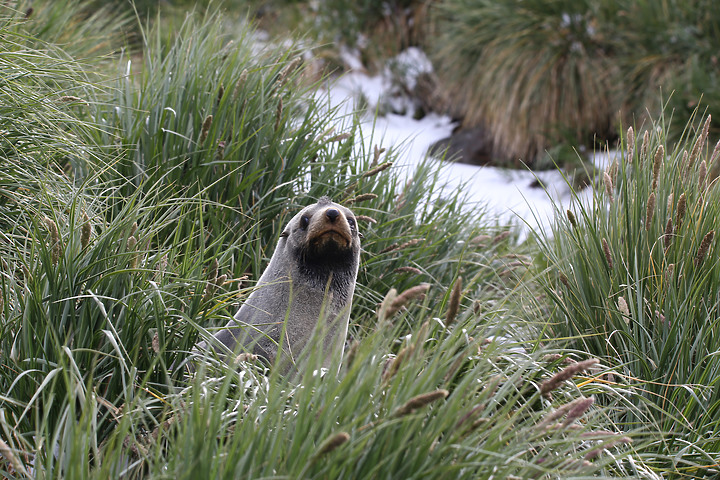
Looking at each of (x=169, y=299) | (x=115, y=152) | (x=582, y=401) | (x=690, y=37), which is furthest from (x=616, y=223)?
(x=690, y=37)

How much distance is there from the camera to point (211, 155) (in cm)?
340

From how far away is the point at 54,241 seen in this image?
7.03ft

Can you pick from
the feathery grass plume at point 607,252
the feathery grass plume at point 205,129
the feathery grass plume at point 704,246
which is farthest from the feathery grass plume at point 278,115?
the feathery grass plume at point 704,246

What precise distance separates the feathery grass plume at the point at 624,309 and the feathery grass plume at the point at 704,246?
0.34 m

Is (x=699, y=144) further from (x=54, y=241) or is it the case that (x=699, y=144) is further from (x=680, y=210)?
(x=54, y=241)

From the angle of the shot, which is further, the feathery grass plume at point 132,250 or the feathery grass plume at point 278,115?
the feathery grass plume at point 278,115

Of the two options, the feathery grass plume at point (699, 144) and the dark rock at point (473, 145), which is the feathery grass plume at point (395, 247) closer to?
the feathery grass plume at point (699, 144)

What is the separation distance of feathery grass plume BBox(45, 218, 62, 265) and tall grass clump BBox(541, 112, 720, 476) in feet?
5.56

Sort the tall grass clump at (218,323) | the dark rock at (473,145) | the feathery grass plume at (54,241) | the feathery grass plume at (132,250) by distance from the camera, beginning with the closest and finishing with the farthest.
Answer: the tall grass clump at (218,323) → the feathery grass plume at (54,241) → the feathery grass plume at (132,250) → the dark rock at (473,145)

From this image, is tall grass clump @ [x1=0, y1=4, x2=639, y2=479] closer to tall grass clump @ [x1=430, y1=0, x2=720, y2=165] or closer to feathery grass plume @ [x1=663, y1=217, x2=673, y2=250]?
feathery grass plume @ [x1=663, y1=217, x2=673, y2=250]

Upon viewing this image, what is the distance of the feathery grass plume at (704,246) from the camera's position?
8.40 feet

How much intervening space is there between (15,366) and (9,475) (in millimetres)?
440

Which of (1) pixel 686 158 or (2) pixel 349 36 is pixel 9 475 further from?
(2) pixel 349 36

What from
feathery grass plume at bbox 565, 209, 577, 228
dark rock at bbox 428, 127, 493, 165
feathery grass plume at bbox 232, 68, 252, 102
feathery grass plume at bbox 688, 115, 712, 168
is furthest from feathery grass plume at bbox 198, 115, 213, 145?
dark rock at bbox 428, 127, 493, 165
